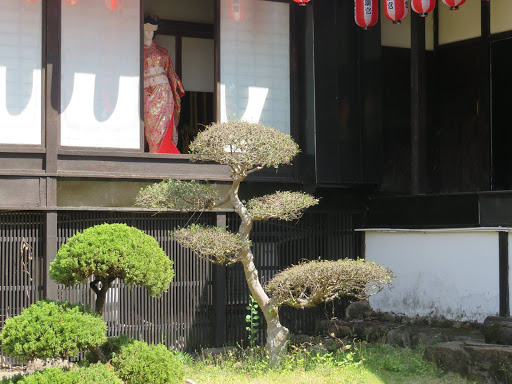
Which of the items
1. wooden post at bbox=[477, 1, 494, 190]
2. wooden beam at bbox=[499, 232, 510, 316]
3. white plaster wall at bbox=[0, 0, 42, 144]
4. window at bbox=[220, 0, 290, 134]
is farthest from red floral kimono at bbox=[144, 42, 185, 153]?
wooden post at bbox=[477, 1, 494, 190]

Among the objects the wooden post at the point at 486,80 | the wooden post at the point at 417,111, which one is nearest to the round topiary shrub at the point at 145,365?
the wooden post at the point at 417,111

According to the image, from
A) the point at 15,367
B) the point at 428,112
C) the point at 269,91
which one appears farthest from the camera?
the point at 428,112

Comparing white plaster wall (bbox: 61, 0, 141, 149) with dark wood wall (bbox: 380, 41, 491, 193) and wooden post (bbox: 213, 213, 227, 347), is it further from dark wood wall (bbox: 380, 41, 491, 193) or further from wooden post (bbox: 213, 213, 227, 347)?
dark wood wall (bbox: 380, 41, 491, 193)

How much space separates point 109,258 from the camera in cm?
718

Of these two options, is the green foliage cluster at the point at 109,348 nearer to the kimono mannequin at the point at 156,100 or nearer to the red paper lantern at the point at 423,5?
the kimono mannequin at the point at 156,100

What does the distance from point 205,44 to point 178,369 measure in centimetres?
734

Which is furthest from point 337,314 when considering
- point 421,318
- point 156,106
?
point 156,106

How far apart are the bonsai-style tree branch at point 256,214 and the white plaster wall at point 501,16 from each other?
5.05 meters

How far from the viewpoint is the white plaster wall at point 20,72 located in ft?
33.0

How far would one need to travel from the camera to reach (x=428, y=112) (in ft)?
43.2

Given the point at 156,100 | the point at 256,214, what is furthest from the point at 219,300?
the point at 156,100

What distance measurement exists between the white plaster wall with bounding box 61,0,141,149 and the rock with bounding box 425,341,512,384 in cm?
495

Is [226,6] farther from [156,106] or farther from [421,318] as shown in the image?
[421,318]

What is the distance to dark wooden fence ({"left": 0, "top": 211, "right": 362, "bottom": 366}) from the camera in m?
9.98
